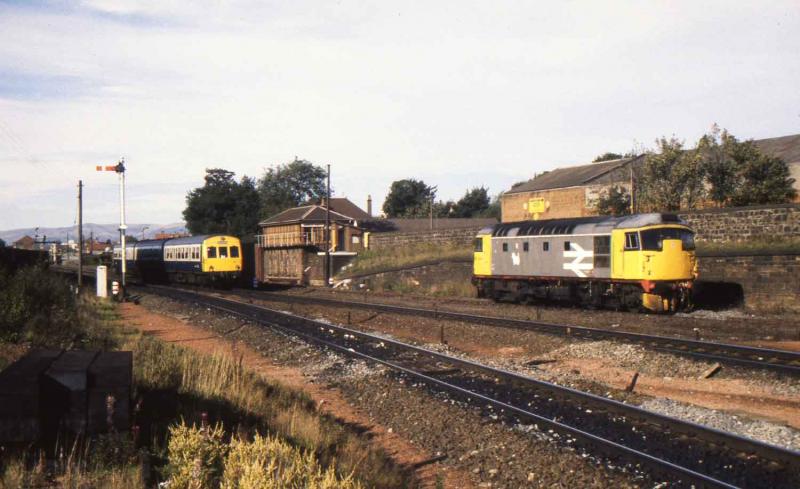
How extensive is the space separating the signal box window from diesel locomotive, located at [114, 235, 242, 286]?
23716 millimetres

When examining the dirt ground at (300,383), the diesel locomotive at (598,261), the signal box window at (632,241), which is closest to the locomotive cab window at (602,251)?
the diesel locomotive at (598,261)

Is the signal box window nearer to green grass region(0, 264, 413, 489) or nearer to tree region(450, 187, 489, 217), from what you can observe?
green grass region(0, 264, 413, 489)

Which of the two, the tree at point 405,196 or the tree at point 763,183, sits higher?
the tree at point 405,196

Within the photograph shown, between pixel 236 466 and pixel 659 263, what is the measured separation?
1677 cm

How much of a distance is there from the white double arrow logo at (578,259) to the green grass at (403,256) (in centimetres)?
1104

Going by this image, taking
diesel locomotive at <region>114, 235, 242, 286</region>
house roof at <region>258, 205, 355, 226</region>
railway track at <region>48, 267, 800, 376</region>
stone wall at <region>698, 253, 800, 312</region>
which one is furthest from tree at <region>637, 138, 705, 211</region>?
house roof at <region>258, 205, 355, 226</region>

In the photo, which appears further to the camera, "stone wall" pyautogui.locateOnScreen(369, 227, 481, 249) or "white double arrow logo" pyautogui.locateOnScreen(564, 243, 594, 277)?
"stone wall" pyautogui.locateOnScreen(369, 227, 481, 249)

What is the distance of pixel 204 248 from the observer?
123 ft

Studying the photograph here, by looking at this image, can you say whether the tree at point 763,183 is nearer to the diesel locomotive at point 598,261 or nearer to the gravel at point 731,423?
the diesel locomotive at point 598,261

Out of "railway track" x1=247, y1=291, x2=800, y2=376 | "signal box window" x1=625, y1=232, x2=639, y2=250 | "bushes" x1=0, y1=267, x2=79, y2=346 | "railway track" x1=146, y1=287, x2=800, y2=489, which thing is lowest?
"railway track" x1=146, y1=287, x2=800, y2=489

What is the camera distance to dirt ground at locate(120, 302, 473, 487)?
24.6 feet

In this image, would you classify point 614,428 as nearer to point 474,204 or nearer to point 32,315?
point 32,315

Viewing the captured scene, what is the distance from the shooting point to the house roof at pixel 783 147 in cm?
3682

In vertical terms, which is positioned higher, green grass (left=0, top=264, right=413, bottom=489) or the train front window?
the train front window
